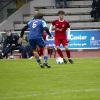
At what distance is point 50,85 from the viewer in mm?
13234

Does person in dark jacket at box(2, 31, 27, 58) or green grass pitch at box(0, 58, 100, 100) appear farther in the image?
person in dark jacket at box(2, 31, 27, 58)

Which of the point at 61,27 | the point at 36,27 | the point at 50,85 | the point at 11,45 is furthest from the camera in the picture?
the point at 11,45

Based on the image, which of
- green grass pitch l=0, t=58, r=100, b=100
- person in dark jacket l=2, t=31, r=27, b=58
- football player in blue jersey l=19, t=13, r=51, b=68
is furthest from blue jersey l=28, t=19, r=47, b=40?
person in dark jacket l=2, t=31, r=27, b=58

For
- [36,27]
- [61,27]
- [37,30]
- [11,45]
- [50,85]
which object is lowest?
[11,45]

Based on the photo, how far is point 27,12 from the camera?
43188 millimetres

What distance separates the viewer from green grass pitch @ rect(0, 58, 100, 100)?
11305 mm

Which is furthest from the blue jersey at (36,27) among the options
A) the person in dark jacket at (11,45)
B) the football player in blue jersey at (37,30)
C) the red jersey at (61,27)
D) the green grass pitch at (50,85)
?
the person in dark jacket at (11,45)

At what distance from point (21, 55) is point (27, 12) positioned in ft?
37.7

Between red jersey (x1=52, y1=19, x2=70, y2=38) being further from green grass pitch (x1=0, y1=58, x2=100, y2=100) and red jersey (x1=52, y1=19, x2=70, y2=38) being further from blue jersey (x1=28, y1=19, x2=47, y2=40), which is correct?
green grass pitch (x1=0, y1=58, x2=100, y2=100)

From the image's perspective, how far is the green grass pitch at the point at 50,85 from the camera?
445 inches

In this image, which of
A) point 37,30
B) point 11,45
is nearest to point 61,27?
point 37,30

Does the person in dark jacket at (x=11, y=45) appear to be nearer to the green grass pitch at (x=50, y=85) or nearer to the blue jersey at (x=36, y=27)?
the blue jersey at (x=36, y=27)

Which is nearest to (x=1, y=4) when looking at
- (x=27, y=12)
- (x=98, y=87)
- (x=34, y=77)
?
(x=27, y=12)

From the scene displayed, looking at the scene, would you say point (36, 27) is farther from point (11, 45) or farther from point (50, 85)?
point (11, 45)
